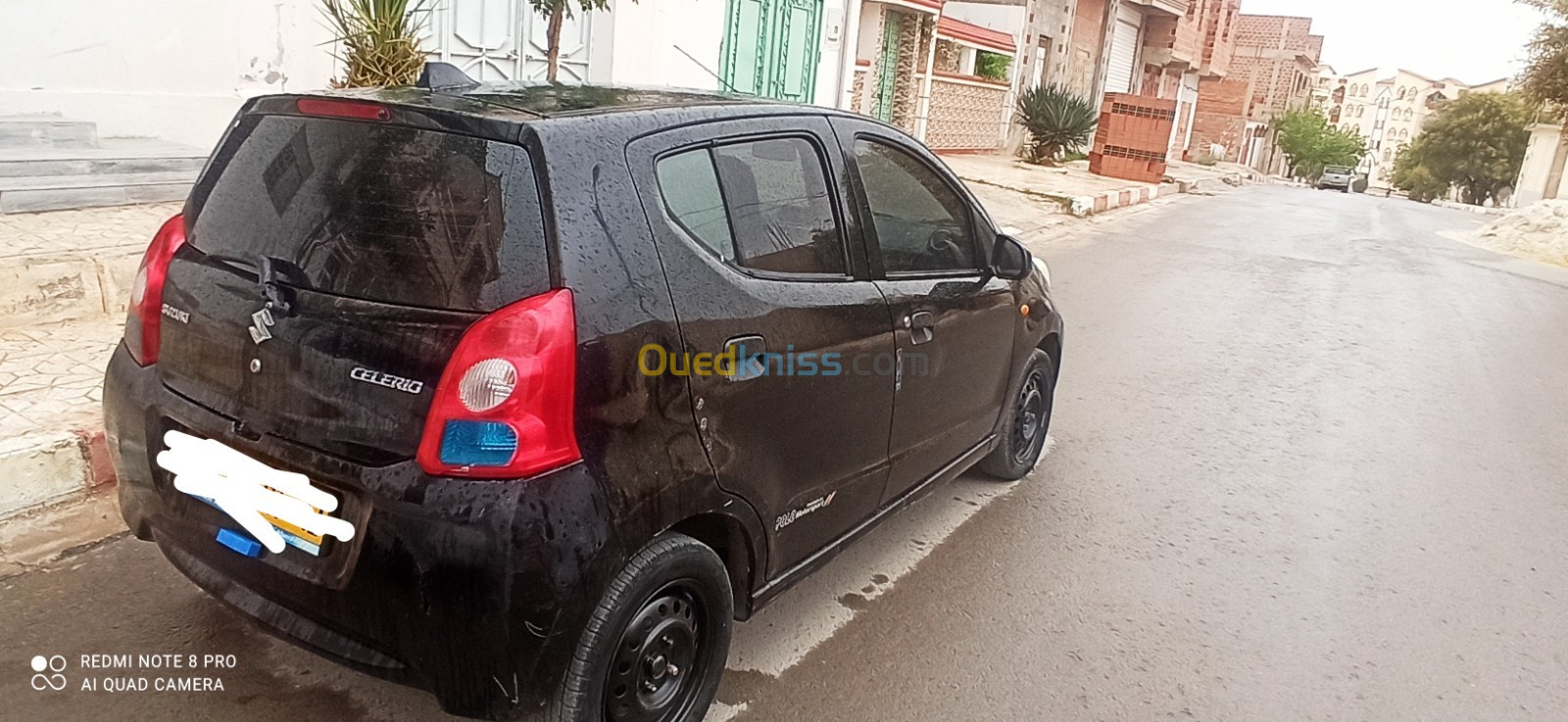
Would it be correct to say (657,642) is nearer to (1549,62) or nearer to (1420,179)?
(1549,62)

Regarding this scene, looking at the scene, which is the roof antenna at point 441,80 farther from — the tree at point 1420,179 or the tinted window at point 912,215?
the tree at point 1420,179

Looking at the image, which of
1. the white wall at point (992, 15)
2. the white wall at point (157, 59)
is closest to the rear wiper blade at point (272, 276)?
the white wall at point (157, 59)

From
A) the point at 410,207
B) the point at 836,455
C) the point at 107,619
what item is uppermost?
the point at 410,207

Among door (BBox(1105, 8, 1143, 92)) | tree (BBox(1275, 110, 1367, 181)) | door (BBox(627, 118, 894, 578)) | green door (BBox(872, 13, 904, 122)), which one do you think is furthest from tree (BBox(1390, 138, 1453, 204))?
door (BBox(627, 118, 894, 578))

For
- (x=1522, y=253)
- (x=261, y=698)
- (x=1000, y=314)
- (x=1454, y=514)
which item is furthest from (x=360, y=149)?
(x=1522, y=253)

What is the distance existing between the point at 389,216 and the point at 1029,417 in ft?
10.3

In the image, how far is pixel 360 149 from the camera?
90.9 inches

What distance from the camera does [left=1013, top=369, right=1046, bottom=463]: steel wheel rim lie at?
442cm

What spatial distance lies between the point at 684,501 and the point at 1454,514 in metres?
3.99

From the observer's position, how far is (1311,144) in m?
59.0

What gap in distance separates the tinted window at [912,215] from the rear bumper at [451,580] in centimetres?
148

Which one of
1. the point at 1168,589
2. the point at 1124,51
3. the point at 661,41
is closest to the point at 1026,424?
the point at 1168,589

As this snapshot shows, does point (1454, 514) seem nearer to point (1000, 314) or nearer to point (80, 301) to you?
point (1000, 314)

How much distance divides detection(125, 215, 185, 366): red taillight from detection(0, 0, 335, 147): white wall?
16.5 ft
